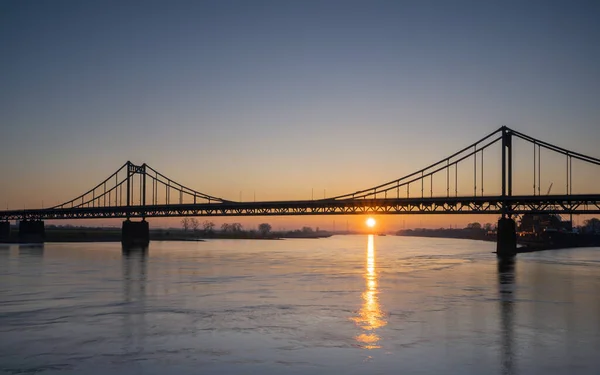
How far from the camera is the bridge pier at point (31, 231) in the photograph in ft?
439

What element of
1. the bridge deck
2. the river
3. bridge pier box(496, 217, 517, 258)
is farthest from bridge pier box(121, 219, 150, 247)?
the river

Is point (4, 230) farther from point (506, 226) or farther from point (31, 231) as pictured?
point (506, 226)

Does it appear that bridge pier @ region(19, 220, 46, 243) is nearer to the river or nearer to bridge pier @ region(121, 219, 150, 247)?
bridge pier @ region(121, 219, 150, 247)

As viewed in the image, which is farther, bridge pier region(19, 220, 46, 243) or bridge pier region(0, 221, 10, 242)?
bridge pier region(0, 221, 10, 242)

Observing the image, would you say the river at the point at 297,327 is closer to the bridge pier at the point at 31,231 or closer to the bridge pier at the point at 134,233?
the bridge pier at the point at 134,233

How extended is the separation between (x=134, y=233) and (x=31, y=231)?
31.8 meters

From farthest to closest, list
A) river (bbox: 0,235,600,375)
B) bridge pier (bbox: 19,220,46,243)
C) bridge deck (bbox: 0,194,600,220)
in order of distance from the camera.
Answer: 1. bridge pier (bbox: 19,220,46,243)
2. bridge deck (bbox: 0,194,600,220)
3. river (bbox: 0,235,600,375)

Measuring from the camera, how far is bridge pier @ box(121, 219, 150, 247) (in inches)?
4658

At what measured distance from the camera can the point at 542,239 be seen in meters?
137

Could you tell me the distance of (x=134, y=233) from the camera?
119 metres

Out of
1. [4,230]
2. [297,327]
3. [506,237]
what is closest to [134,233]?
[4,230]

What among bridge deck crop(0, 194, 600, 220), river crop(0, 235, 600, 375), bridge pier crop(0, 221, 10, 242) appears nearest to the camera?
river crop(0, 235, 600, 375)

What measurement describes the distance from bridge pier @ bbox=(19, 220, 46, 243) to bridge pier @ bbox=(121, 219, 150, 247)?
26.9 metres

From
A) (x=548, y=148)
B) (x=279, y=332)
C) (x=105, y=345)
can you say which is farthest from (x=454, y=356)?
(x=548, y=148)
